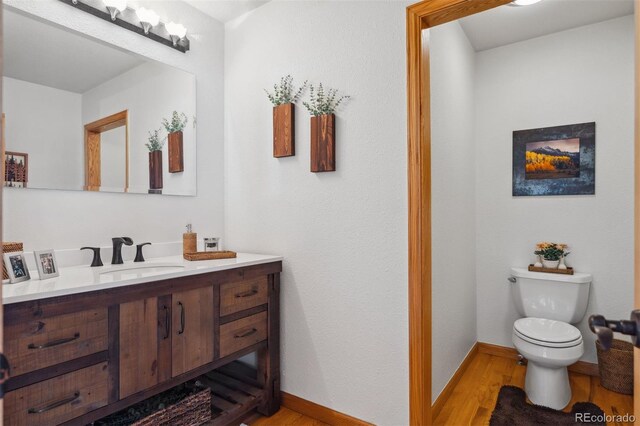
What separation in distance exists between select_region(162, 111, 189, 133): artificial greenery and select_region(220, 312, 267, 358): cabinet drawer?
124cm

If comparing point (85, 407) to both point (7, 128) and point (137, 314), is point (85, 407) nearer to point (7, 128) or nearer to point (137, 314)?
point (137, 314)

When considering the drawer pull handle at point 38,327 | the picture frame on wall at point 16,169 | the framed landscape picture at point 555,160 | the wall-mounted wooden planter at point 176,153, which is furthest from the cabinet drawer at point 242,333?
the framed landscape picture at point 555,160

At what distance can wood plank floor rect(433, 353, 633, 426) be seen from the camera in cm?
214

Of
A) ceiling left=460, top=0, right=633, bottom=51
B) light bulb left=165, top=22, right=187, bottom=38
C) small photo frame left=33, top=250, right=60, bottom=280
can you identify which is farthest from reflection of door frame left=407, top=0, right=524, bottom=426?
small photo frame left=33, top=250, right=60, bottom=280

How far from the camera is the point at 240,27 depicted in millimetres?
2441

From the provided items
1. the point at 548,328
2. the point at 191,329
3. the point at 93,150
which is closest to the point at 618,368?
the point at 548,328

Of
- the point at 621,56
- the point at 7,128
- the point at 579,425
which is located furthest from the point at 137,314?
the point at 621,56

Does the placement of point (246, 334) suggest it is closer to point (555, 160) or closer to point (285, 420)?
point (285, 420)

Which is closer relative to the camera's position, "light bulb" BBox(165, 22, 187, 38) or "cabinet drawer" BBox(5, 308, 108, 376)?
"cabinet drawer" BBox(5, 308, 108, 376)

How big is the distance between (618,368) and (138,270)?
118 inches

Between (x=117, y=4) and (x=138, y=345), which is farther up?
(x=117, y=4)

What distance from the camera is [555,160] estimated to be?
276 cm

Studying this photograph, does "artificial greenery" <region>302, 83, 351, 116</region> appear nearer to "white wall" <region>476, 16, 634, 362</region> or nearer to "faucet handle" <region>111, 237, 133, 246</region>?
"faucet handle" <region>111, 237, 133, 246</region>

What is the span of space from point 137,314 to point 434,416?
1.70 meters
